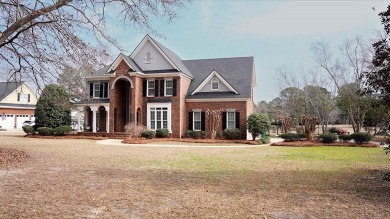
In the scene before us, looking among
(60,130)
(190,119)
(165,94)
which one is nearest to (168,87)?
(165,94)

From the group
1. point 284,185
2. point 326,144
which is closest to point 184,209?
point 284,185

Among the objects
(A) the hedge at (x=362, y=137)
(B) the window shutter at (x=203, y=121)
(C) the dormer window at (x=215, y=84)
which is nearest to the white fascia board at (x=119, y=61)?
(C) the dormer window at (x=215, y=84)

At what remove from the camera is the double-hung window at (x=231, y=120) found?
27.6 meters

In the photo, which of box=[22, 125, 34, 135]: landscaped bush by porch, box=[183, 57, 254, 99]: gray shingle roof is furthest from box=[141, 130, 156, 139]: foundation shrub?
box=[22, 125, 34, 135]: landscaped bush by porch

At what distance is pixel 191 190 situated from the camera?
A: 24.4 ft

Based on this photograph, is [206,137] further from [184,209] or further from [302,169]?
[184,209]

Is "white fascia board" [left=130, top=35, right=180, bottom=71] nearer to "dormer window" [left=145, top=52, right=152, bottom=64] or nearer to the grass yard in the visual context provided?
"dormer window" [left=145, top=52, right=152, bottom=64]

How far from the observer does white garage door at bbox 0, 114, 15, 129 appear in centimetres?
4791

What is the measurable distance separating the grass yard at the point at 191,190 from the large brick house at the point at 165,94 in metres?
16.4

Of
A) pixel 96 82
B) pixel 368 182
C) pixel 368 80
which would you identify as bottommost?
pixel 368 182

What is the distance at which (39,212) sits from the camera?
5582 mm

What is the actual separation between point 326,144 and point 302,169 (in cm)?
1234

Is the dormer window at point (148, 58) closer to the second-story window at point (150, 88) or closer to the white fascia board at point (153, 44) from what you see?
the white fascia board at point (153, 44)

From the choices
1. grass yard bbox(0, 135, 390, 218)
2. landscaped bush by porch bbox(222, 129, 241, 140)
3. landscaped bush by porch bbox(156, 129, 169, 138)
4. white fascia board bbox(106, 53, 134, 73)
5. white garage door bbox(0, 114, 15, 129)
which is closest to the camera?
grass yard bbox(0, 135, 390, 218)
